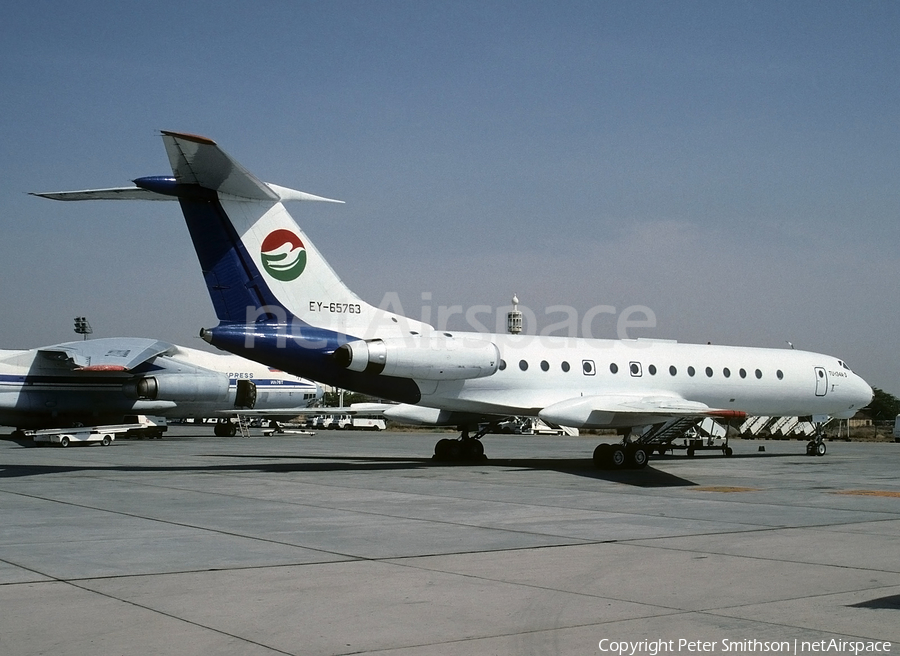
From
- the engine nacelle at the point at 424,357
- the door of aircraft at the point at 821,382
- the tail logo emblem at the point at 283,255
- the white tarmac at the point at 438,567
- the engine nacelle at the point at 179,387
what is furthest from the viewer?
the engine nacelle at the point at 179,387

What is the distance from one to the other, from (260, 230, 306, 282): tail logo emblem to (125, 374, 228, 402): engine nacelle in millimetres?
19011

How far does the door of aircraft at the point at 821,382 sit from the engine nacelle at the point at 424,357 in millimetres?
11130

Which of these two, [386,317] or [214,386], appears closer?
[386,317]

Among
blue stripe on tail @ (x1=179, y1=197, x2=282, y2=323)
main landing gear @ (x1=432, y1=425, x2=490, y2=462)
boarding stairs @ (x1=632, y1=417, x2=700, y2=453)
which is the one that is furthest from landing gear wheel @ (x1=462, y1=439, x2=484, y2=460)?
blue stripe on tail @ (x1=179, y1=197, x2=282, y2=323)

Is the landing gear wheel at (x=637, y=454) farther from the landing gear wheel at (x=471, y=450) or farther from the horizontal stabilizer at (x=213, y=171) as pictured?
the horizontal stabilizer at (x=213, y=171)

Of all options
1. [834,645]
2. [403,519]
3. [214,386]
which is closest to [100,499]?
[403,519]

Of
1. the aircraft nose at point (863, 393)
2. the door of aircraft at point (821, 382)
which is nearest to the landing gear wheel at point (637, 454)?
the door of aircraft at point (821, 382)

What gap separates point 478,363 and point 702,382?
7.39m

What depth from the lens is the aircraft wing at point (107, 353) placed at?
33.7m

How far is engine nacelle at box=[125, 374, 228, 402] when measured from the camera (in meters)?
34.8

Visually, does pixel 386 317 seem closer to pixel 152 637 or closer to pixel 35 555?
pixel 35 555

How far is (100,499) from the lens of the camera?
13.4 m

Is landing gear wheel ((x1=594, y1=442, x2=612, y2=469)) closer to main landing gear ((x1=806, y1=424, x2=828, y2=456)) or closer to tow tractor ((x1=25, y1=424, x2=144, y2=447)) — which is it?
main landing gear ((x1=806, y1=424, x2=828, y2=456))

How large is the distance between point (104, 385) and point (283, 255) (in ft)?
66.9
